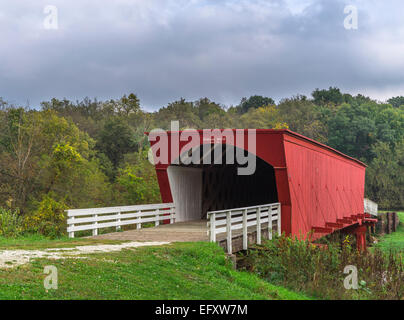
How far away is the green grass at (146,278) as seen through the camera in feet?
22.3

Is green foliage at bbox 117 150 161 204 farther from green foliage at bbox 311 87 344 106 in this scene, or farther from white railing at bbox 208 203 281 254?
green foliage at bbox 311 87 344 106

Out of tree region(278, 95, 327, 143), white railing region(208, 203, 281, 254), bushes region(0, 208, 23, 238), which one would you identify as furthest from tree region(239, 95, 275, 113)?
bushes region(0, 208, 23, 238)

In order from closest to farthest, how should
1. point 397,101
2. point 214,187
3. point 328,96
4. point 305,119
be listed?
point 214,187 < point 305,119 < point 328,96 < point 397,101

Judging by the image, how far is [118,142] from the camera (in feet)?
137

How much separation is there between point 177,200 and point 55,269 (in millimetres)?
10797

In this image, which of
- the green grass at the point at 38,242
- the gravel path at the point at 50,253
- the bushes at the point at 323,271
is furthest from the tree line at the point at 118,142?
the bushes at the point at 323,271

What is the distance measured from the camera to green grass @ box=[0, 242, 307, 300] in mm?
6793

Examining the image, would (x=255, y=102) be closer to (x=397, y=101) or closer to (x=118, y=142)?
(x=397, y=101)

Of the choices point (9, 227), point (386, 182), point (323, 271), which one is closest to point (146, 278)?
point (323, 271)

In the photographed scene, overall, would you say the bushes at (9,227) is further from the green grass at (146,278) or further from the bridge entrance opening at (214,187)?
the bridge entrance opening at (214,187)

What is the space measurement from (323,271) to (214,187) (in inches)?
436

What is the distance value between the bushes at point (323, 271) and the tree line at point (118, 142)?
7.15 metres

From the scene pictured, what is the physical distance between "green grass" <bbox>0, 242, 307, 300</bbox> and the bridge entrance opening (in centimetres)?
769

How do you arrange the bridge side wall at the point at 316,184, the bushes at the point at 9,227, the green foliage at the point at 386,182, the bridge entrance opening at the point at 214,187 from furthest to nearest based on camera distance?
the green foliage at the point at 386,182, the bridge entrance opening at the point at 214,187, the bridge side wall at the point at 316,184, the bushes at the point at 9,227
